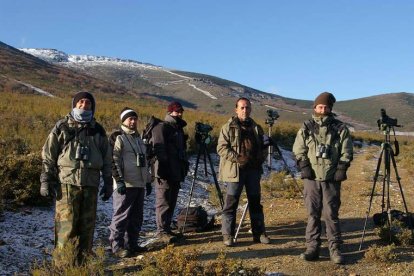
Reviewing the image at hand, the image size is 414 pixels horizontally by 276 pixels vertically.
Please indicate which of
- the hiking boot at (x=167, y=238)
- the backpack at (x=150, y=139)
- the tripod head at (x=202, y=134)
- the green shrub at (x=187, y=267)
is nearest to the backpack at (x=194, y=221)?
the hiking boot at (x=167, y=238)

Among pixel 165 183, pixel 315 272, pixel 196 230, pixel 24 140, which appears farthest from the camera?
pixel 24 140

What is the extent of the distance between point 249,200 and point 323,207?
120cm

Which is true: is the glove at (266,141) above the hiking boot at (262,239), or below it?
above

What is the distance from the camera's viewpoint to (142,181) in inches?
228

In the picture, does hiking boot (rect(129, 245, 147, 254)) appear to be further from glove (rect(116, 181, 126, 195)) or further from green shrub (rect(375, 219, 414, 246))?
green shrub (rect(375, 219, 414, 246))

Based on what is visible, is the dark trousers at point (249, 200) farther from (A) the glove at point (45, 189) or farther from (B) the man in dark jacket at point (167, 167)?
(A) the glove at point (45, 189)

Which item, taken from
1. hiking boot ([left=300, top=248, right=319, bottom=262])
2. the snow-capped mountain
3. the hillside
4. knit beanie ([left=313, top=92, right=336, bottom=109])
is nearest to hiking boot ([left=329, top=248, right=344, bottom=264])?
hiking boot ([left=300, top=248, right=319, bottom=262])

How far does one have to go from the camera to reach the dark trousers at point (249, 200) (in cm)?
593

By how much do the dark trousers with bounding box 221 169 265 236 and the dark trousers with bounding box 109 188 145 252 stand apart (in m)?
1.23

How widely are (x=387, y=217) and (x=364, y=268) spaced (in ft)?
5.34

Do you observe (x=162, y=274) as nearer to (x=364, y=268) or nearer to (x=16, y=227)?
(x=364, y=268)

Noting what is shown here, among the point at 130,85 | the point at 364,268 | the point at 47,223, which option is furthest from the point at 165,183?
the point at 130,85

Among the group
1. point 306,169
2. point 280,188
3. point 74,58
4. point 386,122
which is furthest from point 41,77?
point 74,58

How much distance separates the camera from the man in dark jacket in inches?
243
